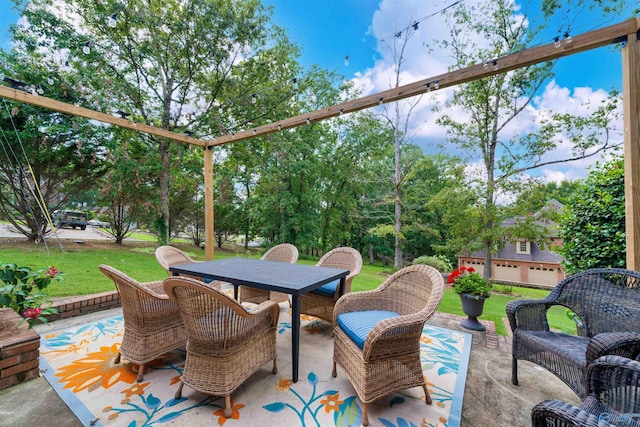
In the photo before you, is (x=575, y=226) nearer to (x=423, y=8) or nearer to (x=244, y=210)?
(x=423, y=8)

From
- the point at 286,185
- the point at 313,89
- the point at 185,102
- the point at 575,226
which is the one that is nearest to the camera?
the point at 575,226

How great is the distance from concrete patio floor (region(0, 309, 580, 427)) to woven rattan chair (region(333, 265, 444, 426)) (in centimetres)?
27

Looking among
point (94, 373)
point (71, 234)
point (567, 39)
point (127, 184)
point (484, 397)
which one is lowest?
point (484, 397)

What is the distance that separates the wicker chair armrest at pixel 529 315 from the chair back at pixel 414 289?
2.18ft

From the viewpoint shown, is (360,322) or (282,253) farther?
(282,253)

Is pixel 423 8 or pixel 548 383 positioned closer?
pixel 548 383

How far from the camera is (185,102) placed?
314 inches

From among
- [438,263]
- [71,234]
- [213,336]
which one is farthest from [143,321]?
[71,234]

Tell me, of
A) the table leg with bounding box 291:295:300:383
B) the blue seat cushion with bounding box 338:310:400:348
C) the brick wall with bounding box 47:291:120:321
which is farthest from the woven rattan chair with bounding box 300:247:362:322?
the brick wall with bounding box 47:291:120:321

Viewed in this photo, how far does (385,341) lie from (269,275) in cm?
126

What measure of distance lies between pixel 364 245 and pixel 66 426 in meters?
18.5

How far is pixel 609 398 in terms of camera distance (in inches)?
45.5

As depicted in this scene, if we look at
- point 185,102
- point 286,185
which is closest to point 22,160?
point 185,102

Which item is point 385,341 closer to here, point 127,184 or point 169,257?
point 169,257
